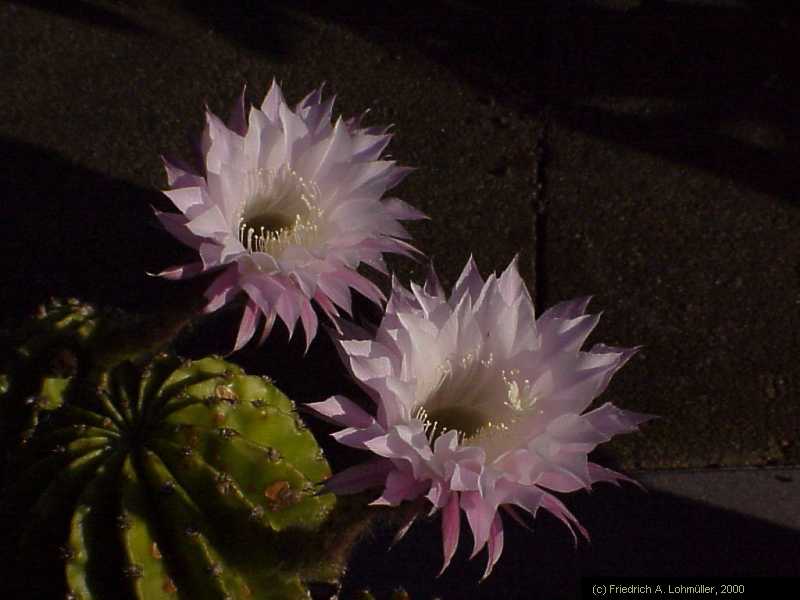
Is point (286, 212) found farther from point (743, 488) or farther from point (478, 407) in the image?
point (743, 488)

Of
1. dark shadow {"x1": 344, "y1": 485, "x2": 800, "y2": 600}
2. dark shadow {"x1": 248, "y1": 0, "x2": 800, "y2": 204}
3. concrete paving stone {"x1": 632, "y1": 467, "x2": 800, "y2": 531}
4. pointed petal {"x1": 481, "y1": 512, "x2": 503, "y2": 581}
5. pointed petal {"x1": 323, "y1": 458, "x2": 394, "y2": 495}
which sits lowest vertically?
pointed petal {"x1": 481, "y1": 512, "x2": 503, "y2": 581}

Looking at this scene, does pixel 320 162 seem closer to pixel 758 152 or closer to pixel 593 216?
pixel 593 216

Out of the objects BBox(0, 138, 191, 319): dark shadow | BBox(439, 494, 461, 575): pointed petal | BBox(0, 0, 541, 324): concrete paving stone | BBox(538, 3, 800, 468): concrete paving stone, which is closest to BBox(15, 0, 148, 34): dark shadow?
BBox(0, 0, 541, 324): concrete paving stone

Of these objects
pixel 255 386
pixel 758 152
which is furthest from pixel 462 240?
pixel 255 386

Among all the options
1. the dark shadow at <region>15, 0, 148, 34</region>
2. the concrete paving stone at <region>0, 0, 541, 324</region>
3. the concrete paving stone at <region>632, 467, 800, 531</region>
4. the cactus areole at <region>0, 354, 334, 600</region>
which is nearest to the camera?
the cactus areole at <region>0, 354, 334, 600</region>

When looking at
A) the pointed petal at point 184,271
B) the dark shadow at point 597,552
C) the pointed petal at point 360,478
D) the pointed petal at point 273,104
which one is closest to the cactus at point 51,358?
the pointed petal at point 184,271

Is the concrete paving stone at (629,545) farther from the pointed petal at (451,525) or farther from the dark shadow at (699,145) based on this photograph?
the dark shadow at (699,145)

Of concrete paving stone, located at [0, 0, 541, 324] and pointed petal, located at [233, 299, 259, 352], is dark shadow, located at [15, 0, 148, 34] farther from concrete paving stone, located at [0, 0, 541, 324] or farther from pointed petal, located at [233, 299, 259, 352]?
pointed petal, located at [233, 299, 259, 352]
